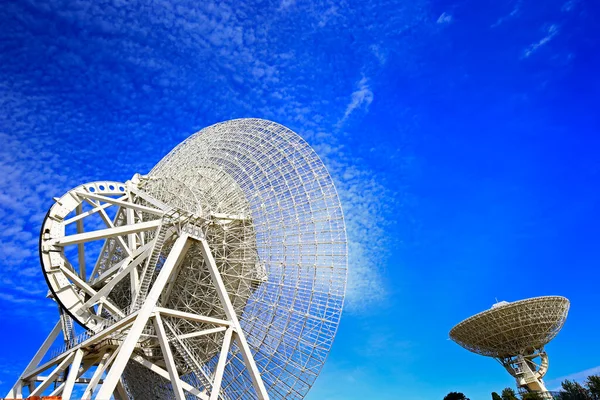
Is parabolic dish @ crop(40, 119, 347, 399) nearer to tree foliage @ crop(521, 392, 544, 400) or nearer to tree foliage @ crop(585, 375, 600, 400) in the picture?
tree foliage @ crop(521, 392, 544, 400)

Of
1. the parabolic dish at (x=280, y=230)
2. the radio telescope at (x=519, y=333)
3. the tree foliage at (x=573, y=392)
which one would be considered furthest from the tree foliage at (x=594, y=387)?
the parabolic dish at (x=280, y=230)

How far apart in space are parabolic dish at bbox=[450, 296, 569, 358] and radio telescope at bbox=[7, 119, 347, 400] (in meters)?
40.5

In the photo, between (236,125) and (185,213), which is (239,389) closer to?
(185,213)

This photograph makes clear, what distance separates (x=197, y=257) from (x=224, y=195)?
498cm

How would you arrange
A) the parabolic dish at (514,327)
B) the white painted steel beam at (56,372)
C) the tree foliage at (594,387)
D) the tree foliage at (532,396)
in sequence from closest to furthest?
the white painted steel beam at (56,372) < the parabolic dish at (514,327) < the tree foliage at (532,396) < the tree foliage at (594,387)

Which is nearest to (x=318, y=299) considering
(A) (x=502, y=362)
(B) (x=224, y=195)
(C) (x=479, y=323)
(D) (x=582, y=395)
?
(B) (x=224, y=195)

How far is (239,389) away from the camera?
1197 inches

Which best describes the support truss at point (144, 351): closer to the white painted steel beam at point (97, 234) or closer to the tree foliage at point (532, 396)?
the white painted steel beam at point (97, 234)

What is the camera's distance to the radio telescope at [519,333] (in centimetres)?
6175

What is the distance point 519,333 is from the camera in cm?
6328

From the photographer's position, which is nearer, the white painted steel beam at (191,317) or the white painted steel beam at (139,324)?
the white painted steel beam at (139,324)

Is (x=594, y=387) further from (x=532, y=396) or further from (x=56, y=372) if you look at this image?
(x=56, y=372)

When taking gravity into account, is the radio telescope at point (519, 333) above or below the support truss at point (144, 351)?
above

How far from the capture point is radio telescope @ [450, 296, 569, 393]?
6175 cm
